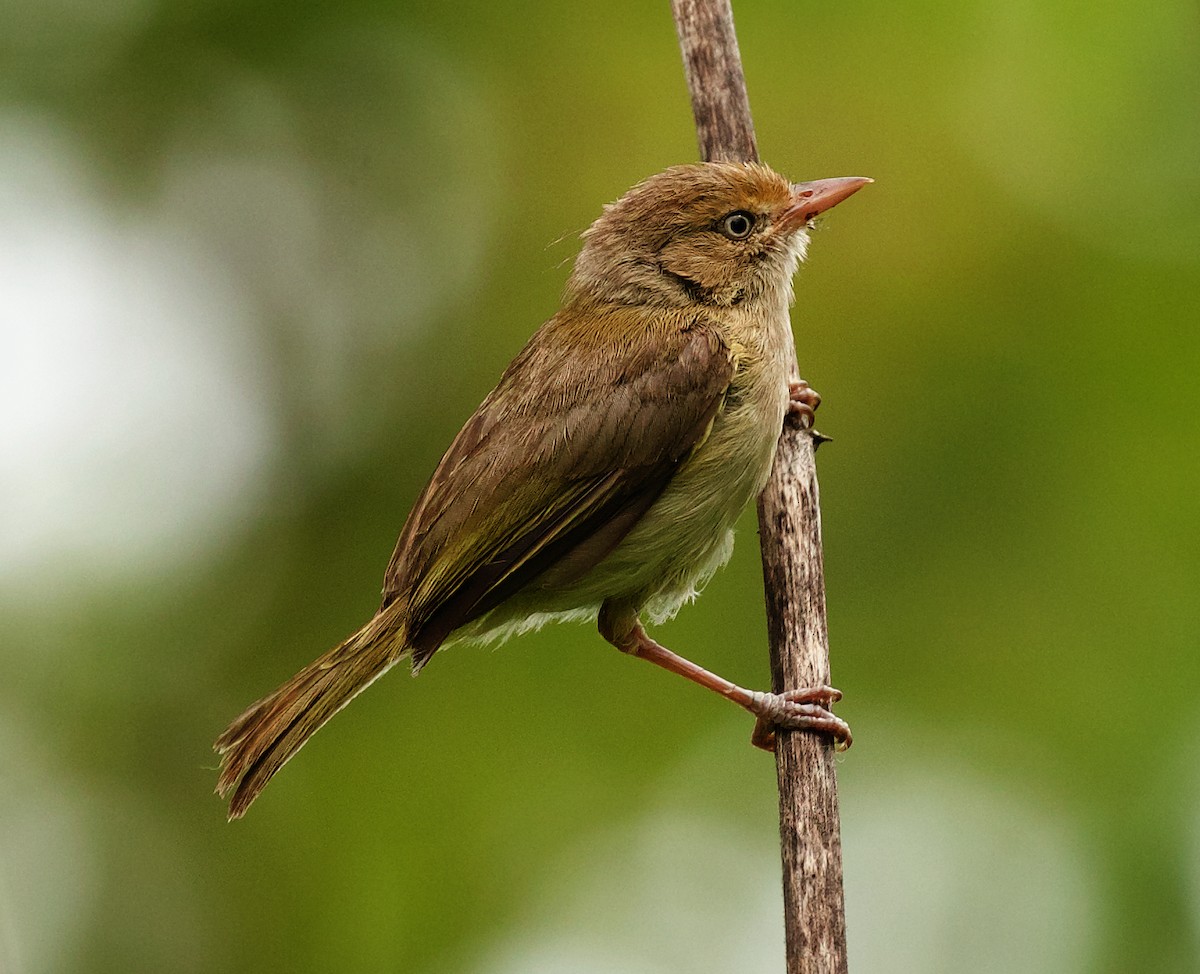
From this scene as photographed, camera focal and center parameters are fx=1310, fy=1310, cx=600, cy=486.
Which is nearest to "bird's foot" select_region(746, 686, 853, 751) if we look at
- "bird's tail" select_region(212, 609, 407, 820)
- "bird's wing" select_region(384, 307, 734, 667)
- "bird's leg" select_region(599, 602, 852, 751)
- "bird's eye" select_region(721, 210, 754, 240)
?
"bird's leg" select_region(599, 602, 852, 751)

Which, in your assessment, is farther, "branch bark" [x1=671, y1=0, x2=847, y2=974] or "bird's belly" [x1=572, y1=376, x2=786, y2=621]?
"bird's belly" [x1=572, y1=376, x2=786, y2=621]

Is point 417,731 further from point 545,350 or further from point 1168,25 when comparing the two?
point 1168,25

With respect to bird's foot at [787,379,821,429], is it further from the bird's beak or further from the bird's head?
the bird's beak

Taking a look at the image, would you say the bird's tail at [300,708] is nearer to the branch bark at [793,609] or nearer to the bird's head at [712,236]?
Answer: the branch bark at [793,609]

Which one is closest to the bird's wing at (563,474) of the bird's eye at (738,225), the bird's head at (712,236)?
the bird's head at (712,236)

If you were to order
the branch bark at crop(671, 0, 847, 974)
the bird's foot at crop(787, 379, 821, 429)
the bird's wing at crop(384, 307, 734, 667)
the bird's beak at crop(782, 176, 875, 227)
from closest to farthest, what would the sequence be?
the branch bark at crop(671, 0, 847, 974) < the bird's wing at crop(384, 307, 734, 667) < the bird's foot at crop(787, 379, 821, 429) < the bird's beak at crop(782, 176, 875, 227)

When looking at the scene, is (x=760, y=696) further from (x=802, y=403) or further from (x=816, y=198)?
(x=816, y=198)

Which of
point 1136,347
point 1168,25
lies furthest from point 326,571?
point 1168,25

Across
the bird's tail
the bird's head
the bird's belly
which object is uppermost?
the bird's head
